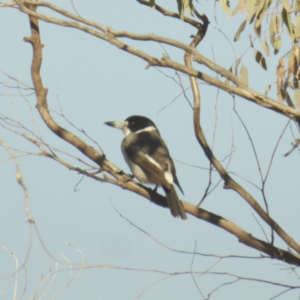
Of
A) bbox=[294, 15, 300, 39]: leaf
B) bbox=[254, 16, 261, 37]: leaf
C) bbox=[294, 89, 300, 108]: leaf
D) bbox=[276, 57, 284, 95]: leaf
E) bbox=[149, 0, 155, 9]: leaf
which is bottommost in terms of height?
bbox=[294, 89, 300, 108]: leaf

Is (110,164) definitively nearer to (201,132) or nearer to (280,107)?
(201,132)

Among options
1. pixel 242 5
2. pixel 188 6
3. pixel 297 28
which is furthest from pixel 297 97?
pixel 188 6

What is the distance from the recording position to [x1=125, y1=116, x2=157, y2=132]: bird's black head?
636cm

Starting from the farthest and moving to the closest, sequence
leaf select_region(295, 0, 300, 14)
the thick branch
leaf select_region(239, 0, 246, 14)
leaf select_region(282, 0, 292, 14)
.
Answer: leaf select_region(239, 0, 246, 14), leaf select_region(295, 0, 300, 14), leaf select_region(282, 0, 292, 14), the thick branch

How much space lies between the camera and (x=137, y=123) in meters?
6.39

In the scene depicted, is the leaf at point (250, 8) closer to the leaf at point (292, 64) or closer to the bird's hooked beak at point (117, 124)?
the leaf at point (292, 64)

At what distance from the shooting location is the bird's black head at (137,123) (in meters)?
6.36

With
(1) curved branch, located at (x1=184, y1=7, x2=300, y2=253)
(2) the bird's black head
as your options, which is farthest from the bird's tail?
(2) the bird's black head

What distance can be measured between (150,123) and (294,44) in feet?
8.12

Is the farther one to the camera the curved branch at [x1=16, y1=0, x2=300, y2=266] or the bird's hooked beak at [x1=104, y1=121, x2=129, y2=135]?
the bird's hooked beak at [x1=104, y1=121, x2=129, y2=135]

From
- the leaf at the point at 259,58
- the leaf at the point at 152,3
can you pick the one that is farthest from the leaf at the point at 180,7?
the leaf at the point at 259,58

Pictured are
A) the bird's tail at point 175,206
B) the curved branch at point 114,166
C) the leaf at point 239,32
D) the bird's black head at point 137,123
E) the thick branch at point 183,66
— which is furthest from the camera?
the bird's black head at point 137,123

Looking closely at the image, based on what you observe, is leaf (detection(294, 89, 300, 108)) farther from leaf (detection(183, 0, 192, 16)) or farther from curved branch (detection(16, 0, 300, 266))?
leaf (detection(183, 0, 192, 16))

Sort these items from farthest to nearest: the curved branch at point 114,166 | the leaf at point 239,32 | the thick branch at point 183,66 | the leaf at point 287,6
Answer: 1. the leaf at point 239,32
2. the leaf at point 287,6
3. the curved branch at point 114,166
4. the thick branch at point 183,66
